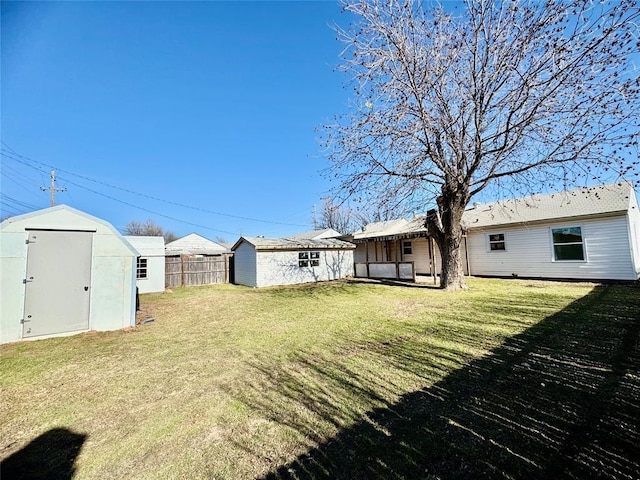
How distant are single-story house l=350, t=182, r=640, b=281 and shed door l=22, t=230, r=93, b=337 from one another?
1384 cm

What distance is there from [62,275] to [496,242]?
18605mm

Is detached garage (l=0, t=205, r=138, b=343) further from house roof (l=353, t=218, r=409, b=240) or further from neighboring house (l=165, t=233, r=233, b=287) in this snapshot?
house roof (l=353, t=218, r=409, b=240)

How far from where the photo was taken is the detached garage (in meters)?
6.00

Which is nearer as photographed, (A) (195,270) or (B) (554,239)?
(B) (554,239)

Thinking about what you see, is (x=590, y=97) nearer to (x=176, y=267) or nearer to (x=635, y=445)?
(x=635, y=445)

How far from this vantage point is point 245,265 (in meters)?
17.8

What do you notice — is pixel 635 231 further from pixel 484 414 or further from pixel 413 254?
pixel 484 414

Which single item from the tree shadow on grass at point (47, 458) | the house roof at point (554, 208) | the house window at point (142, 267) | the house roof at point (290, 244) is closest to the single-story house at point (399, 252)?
the house roof at point (554, 208)

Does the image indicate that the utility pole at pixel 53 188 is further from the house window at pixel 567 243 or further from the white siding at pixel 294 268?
the house window at pixel 567 243

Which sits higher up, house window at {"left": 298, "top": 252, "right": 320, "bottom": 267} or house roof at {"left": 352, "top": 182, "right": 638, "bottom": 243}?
house roof at {"left": 352, "top": 182, "right": 638, "bottom": 243}

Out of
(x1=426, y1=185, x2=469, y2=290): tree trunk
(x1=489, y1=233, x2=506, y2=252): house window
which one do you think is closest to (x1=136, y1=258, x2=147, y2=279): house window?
(x1=426, y1=185, x2=469, y2=290): tree trunk

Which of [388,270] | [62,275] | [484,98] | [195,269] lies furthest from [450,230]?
[195,269]

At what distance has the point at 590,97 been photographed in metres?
6.88

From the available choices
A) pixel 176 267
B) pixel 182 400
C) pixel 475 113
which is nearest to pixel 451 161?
pixel 475 113
